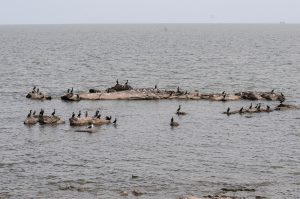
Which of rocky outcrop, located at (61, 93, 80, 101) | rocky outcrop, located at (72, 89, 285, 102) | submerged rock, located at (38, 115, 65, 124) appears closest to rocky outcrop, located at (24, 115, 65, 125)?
submerged rock, located at (38, 115, 65, 124)

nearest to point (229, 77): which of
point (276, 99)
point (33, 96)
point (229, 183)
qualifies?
point (276, 99)

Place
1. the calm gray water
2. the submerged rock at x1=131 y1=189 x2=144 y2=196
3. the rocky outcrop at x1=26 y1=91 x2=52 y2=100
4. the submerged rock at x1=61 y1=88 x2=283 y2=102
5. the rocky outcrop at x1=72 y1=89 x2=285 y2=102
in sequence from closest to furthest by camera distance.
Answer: the submerged rock at x1=131 y1=189 x2=144 y2=196 → the calm gray water → the submerged rock at x1=61 y1=88 x2=283 y2=102 → the rocky outcrop at x1=72 y1=89 x2=285 y2=102 → the rocky outcrop at x1=26 y1=91 x2=52 y2=100

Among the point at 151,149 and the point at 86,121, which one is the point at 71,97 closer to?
the point at 86,121

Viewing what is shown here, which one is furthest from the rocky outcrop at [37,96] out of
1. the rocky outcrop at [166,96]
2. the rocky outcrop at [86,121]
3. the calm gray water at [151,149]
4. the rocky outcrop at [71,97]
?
the rocky outcrop at [86,121]

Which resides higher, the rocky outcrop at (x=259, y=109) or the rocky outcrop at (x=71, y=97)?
the rocky outcrop at (x=259, y=109)

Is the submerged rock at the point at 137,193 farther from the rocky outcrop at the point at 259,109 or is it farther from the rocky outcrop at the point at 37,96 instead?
the rocky outcrop at the point at 37,96

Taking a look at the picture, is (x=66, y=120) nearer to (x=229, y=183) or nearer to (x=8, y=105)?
(x=8, y=105)

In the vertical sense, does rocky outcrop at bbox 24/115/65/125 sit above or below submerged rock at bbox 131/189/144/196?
below

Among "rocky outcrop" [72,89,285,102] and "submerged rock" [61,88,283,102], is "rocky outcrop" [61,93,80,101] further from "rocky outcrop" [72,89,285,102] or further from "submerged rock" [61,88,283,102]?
"rocky outcrop" [72,89,285,102]

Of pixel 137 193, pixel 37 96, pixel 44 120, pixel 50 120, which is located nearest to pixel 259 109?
pixel 50 120

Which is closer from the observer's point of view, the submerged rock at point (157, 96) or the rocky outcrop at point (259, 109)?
the rocky outcrop at point (259, 109)

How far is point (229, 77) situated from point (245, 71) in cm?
1343

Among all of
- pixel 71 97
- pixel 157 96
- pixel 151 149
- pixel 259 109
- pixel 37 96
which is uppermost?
pixel 259 109

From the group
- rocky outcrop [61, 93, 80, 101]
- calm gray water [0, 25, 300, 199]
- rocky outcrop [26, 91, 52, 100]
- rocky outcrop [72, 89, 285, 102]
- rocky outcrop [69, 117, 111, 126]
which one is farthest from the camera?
rocky outcrop [26, 91, 52, 100]
